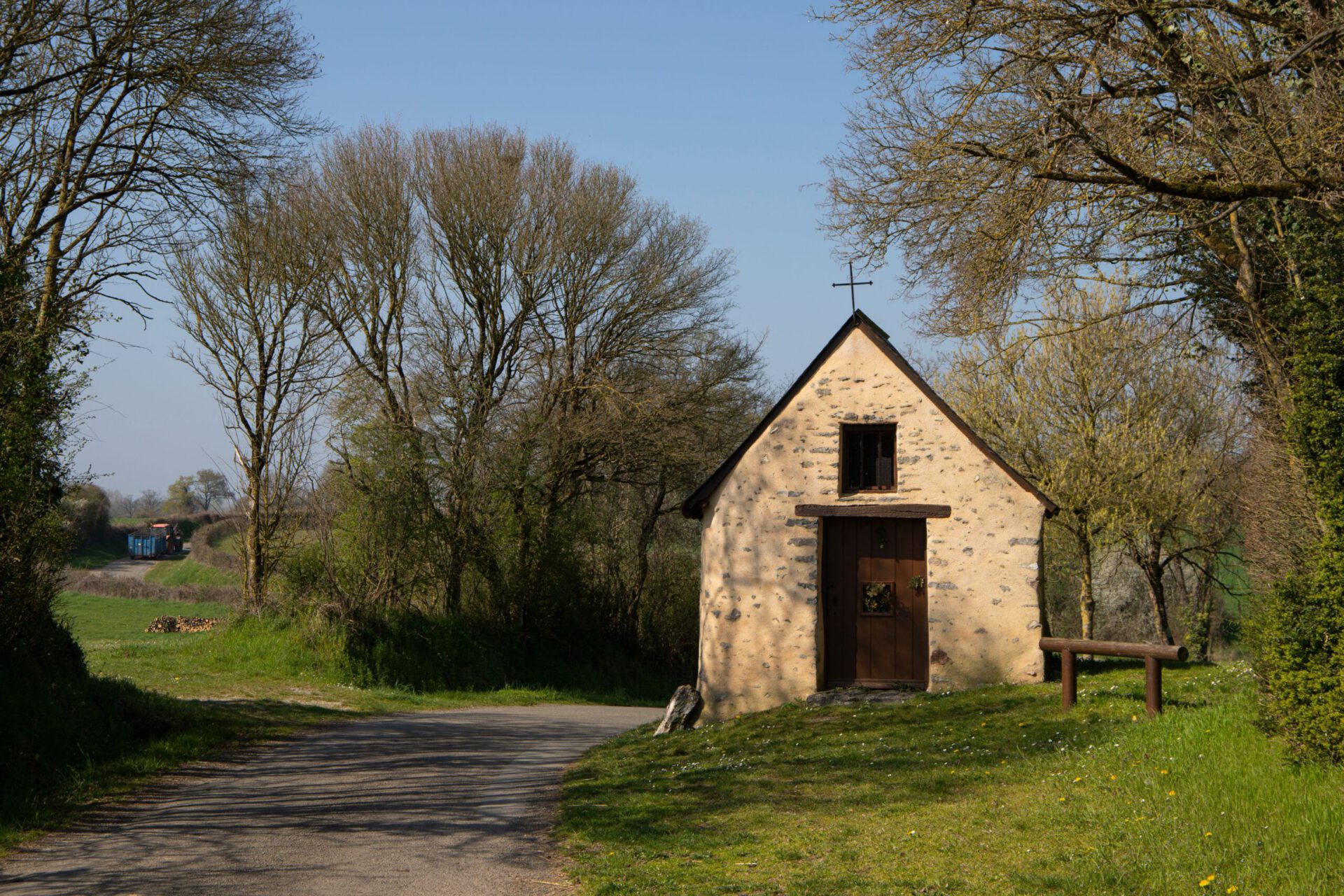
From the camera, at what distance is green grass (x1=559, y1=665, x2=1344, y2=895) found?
620 cm

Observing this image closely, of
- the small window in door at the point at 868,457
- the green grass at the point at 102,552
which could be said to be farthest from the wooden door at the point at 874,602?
the green grass at the point at 102,552

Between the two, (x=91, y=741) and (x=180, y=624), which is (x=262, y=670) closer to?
(x=91, y=741)

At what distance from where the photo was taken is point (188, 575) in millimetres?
38781

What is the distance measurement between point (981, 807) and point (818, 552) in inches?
260

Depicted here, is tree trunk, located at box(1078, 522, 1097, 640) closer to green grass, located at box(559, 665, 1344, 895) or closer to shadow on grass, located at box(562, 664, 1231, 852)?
shadow on grass, located at box(562, 664, 1231, 852)

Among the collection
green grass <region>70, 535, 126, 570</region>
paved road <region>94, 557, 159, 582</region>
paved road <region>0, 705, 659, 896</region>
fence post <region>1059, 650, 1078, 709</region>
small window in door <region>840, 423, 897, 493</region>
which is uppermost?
small window in door <region>840, 423, 897, 493</region>

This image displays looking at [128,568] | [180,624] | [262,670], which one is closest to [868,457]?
[262,670]

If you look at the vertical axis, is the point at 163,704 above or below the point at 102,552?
below

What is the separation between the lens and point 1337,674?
22.7 feet

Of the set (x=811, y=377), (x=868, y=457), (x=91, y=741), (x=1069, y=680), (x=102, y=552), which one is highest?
(x=811, y=377)

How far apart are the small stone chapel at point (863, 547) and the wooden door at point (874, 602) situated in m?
0.02

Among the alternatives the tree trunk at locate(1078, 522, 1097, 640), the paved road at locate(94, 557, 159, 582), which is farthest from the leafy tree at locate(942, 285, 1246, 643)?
the paved road at locate(94, 557, 159, 582)

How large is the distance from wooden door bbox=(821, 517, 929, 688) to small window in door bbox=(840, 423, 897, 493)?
1.85ft

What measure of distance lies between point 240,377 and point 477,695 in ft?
29.4
